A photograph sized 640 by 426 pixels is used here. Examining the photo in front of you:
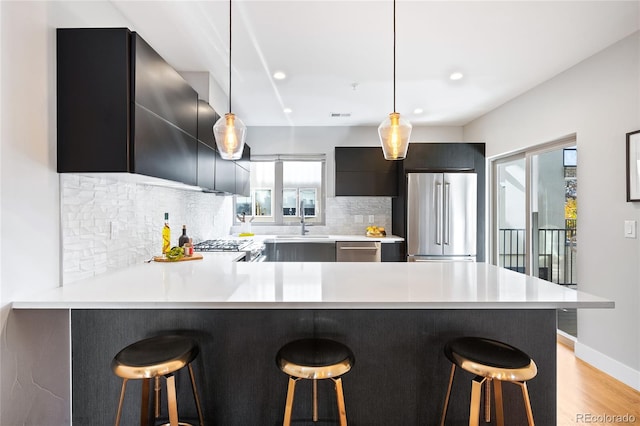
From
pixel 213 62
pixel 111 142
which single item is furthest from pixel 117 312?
pixel 213 62

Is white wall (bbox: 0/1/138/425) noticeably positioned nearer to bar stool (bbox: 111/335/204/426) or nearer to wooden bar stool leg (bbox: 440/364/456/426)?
bar stool (bbox: 111/335/204/426)

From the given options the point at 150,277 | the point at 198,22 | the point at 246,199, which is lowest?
the point at 150,277

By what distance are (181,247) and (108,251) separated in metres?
0.60

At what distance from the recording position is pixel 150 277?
1963 millimetres

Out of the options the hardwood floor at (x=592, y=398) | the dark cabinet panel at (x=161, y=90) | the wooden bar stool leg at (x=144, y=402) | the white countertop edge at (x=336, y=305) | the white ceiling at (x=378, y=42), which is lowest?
the hardwood floor at (x=592, y=398)

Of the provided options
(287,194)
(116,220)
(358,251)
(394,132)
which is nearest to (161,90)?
(116,220)

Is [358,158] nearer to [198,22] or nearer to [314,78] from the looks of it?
[314,78]

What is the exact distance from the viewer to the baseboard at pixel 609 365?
2502 millimetres

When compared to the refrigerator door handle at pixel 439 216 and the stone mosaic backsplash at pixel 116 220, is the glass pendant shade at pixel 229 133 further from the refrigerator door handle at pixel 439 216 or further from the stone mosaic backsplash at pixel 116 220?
the refrigerator door handle at pixel 439 216

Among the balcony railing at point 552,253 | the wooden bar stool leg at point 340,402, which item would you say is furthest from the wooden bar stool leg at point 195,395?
the balcony railing at point 552,253

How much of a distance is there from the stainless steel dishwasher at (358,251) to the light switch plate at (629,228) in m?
2.57

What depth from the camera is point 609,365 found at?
2699mm

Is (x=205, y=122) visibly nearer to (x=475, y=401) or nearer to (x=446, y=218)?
(x=475, y=401)

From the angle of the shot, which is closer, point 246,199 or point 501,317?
point 501,317
